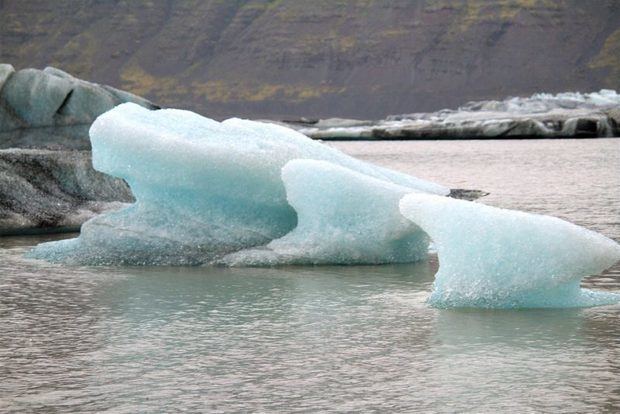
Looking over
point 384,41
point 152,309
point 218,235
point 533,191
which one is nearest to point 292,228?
point 218,235

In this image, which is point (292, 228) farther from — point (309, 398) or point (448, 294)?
point (309, 398)

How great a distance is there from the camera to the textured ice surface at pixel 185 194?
12.9m

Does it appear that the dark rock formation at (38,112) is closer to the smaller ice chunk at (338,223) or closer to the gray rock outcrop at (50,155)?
the gray rock outcrop at (50,155)

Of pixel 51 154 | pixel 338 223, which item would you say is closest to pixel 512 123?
pixel 51 154

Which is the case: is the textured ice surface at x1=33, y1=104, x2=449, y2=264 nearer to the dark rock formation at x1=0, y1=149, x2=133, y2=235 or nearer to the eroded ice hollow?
the eroded ice hollow

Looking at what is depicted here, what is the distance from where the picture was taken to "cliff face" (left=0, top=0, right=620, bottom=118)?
155750 mm

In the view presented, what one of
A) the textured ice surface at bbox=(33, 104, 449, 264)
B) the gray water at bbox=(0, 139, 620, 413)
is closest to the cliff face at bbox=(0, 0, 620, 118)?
the textured ice surface at bbox=(33, 104, 449, 264)

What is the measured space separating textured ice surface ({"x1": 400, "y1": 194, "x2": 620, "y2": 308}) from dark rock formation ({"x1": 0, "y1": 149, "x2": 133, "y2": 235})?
8.32 m

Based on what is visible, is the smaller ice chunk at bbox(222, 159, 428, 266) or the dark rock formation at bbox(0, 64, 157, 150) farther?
the dark rock formation at bbox(0, 64, 157, 150)

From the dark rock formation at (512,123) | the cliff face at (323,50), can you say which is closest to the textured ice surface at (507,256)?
the dark rock formation at (512,123)

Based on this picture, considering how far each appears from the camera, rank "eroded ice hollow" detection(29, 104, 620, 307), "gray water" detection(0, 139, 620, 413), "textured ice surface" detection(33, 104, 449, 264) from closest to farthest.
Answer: "gray water" detection(0, 139, 620, 413), "eroded ice hollow" detection(29, 104, 620, 307), "textured ice surface" detection(33, 104, 449, 264)

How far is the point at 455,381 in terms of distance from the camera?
24.4 ft

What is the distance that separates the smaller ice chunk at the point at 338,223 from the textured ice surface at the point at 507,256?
6.96 feet

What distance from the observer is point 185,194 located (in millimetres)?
13258
